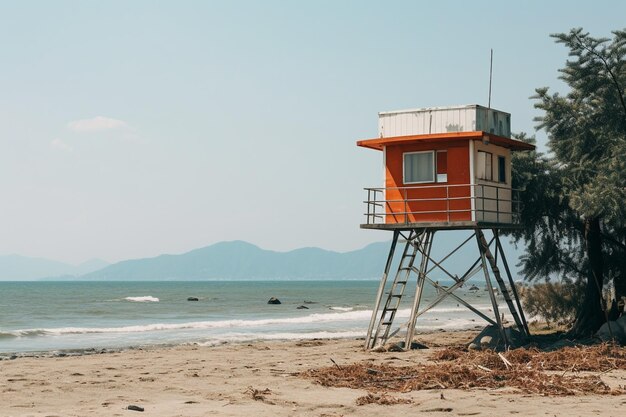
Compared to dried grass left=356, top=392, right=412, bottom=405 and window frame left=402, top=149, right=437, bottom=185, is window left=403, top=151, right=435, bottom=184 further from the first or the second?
dried grass left=356, top=392, right=412, bottom=405

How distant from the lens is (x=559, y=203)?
101 feet

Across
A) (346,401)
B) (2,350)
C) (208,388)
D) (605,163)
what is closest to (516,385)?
(346,401)

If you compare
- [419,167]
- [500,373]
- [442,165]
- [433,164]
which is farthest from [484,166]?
[500,373]

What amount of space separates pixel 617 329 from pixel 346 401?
43.4 ft

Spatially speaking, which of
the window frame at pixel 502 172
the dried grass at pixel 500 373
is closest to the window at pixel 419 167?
the window frame at pixel 502 172

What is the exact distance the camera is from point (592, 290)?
105 ft

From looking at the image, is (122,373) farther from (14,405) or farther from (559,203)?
(559,203)

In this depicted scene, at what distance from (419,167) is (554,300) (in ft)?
40.0

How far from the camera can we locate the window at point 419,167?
27.5 meters

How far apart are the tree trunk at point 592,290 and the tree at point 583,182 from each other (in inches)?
1.3

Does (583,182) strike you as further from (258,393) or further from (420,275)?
(258,393)

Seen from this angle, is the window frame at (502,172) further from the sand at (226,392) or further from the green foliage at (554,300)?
the green foliage at (554,300)

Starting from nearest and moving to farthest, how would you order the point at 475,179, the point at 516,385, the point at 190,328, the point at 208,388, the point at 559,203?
the point at 516,385, the point at 208,388, the point at 475,179, the point at 559,203, the point at 190,328

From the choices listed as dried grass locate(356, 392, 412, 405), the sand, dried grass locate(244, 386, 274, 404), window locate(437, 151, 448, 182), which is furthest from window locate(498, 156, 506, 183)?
dried grass locate(356, 392, 412, 405)
